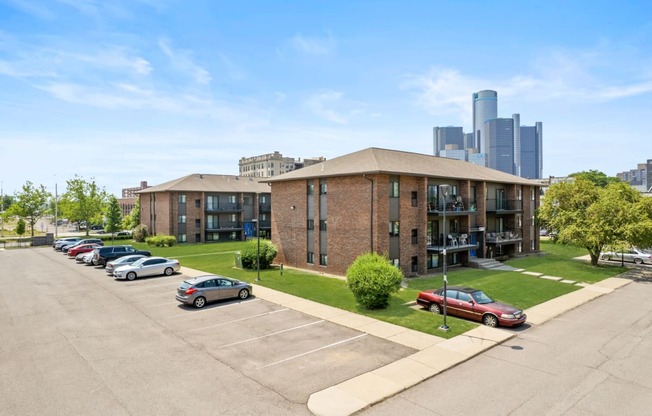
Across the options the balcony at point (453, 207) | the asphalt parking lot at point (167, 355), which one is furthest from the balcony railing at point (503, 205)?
the asphalt parking lot at point (167, 355)

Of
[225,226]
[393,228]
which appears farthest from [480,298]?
[225,226]

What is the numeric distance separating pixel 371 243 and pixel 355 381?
51.2 ft

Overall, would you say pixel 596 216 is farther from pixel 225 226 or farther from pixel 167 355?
pixel 225 226

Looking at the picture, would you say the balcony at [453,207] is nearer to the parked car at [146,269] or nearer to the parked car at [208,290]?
the parked car at [208,290]

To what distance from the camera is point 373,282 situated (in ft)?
63.7

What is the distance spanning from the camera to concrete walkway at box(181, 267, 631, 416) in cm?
1078

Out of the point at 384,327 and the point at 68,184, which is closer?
the point at 384,327

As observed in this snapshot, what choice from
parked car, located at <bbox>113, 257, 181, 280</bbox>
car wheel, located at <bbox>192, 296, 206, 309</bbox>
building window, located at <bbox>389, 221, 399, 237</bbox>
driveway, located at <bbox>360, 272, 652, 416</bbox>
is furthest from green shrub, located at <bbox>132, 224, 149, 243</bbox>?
driveway, located at <bbox>360, 272, 652, 416</bbox>

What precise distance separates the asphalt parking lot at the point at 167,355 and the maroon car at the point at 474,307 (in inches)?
205

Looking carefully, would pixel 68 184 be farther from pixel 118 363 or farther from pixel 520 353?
pixel 520 353

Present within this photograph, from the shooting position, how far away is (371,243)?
27.0 meters

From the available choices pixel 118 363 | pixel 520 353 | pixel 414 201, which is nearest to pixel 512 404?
pixel 520 353

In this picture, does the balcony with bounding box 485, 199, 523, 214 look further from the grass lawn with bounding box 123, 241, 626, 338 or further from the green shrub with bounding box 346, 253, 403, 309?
the green shrub with bounding box 346, 253, 403, 309

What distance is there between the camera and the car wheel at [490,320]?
17267 millimetres
